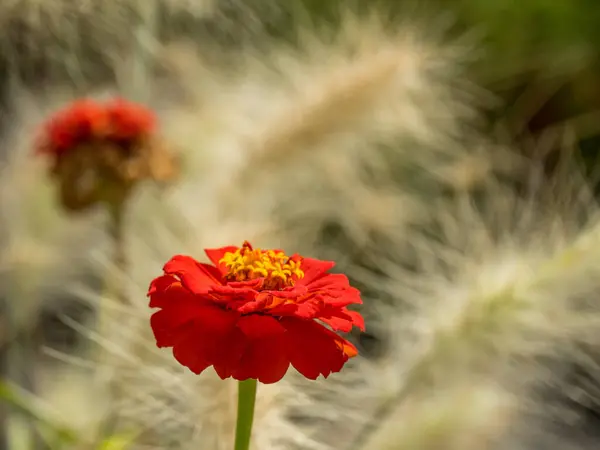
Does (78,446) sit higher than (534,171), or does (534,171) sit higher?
(534,171)

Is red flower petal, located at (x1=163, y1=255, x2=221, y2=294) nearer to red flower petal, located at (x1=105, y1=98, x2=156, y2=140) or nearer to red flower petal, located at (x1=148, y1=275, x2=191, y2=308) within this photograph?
red flower petal, located at (x1=148, y1=275, x2=191, y2=308)

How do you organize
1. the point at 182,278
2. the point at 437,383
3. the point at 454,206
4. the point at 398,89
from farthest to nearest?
1. the point at 454,206
2. the point at 398,89
3. the point at 437,383
4. the point at 182,278

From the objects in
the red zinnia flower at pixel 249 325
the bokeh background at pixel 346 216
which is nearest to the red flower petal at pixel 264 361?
the red zinnia flower at pixel 249 325

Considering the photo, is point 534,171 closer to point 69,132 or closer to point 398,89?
point 398,89

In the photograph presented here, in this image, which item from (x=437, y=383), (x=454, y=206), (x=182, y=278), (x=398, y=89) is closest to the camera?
(x=182, y=278)

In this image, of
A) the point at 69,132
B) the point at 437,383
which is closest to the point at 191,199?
the point at 69,132

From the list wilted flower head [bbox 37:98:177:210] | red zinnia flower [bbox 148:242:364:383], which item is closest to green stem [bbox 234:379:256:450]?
red zinnia flower [bbox 148:242:364:383]

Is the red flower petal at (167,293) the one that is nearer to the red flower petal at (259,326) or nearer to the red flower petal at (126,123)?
the red flower petal at (259,326)
